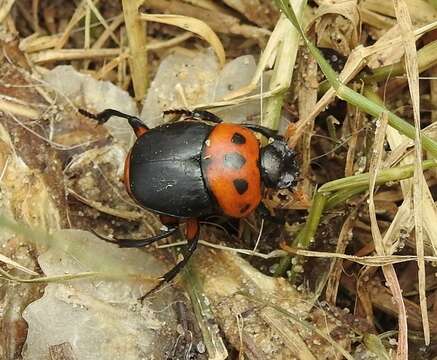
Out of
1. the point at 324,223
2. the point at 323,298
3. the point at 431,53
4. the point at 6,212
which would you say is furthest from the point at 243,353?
the point at 431,53

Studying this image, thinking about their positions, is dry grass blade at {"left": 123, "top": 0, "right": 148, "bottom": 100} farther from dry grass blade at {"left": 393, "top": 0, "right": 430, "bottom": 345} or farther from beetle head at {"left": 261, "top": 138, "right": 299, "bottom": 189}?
dry grass blade at {"left": 393, "top": 0, "right": 430, "bottom": 345}

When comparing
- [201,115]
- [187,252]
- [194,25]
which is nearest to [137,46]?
[194,25]

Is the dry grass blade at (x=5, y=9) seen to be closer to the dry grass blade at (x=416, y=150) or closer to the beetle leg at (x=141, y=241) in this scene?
the beetle leg at (x=141, y=241)

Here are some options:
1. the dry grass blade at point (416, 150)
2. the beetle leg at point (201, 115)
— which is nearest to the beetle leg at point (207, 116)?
the beetle leg at point (201, 115)

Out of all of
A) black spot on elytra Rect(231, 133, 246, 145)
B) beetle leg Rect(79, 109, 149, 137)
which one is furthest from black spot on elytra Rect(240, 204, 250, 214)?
beetle leg Rect(79, 109, 149, 137)

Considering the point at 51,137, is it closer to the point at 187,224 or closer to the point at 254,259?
the point at 187,224

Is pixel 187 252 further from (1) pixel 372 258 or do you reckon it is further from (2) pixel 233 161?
(1) pixel 372 258
